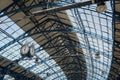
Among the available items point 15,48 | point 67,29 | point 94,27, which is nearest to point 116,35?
point 94,27

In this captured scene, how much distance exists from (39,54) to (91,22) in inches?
596

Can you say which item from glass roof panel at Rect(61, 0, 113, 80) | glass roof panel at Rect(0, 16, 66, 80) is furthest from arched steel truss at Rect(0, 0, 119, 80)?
glass roof panel at Rect(0, 16, 66, 80)

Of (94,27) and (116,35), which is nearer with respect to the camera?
(116,35)

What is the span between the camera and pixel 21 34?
27906mm

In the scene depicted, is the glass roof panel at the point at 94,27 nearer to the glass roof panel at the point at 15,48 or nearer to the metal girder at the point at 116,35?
the metal girder at the point at 116,35

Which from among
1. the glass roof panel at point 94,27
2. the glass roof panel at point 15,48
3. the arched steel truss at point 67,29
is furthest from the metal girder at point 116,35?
the glass roof panel at point 15,48

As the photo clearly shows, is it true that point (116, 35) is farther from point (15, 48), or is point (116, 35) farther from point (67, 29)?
point (15, 48)

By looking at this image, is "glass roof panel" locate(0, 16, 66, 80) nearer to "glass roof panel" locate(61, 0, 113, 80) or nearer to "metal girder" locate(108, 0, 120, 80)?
"glass roof panel" locate(61, 0, 113, 80)

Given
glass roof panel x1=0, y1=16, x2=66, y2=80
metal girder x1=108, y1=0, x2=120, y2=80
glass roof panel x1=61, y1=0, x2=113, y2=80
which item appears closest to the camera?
A: metal girder x1=108, y1=0, x2=120, y2=80

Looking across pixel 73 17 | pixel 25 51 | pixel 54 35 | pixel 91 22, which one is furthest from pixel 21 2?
pixel 54 35

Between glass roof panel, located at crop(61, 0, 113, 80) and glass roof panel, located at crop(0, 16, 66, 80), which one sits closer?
glass roof panel, located at crop(61, 0, 113, 80)

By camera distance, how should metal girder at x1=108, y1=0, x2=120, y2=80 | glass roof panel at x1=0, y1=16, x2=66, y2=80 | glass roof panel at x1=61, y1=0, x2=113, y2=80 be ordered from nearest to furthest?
1. metal girder at x1=108, y1=0, x2=120, y2=80
2. glass roof panel at x1=61, y1=0, x2=113, y2=80
3. glass roof panel at x1=0, y1=16, x2=66, y2=80

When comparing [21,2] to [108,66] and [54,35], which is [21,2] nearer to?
[54,35]

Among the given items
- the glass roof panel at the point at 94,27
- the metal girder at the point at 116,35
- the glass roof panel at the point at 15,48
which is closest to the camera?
the metal girder at the point at 116,35
